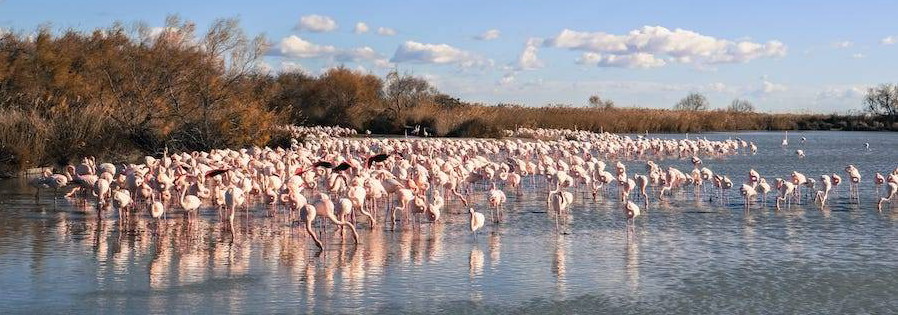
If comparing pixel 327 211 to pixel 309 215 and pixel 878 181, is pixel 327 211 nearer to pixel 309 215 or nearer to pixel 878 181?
pixel 309 215

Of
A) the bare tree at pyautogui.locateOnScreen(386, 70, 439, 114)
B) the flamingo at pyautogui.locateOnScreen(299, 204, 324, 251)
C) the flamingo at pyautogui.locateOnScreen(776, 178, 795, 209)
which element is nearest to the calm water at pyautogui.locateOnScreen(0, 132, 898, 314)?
the flamingo at pyautogui.locateOnScreen(299, 204, 324, 251)

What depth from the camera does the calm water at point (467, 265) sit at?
850cm

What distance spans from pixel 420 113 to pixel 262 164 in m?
28.5

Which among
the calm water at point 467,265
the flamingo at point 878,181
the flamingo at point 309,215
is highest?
the flamingo at point 878,181

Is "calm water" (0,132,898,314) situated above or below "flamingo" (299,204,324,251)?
below

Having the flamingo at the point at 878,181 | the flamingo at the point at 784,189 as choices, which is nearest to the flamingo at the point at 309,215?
the flamingo at the point at 784,189

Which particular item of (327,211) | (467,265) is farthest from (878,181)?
(327,211)

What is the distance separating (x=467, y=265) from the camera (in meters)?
10.2

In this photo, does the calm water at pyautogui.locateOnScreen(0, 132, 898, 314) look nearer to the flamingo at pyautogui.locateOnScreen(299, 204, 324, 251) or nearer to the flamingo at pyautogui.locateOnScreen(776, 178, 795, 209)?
the flamingo at pyautogui.locateOnScreen(299, 204, 324, 251)

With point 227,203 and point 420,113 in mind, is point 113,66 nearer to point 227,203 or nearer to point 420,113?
point 227,203

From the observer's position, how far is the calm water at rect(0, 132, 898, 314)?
27.9 feet

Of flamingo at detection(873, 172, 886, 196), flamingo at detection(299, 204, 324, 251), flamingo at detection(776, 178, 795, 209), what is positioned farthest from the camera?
flamingo at detection(873, 172, 886, 196)

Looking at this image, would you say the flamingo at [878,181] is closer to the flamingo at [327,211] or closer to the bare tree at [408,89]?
the flamingo at [327,211]

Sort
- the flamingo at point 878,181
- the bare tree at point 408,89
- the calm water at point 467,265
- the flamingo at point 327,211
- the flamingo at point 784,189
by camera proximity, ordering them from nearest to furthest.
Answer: the calm water at point 467,265 < the flamingo at point 327,211 < the flamingo at point 784,189 < the flamingo at point 878,181 < the bare tree at point 408,89
